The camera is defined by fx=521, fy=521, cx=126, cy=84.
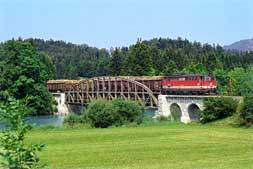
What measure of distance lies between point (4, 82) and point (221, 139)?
3621cm

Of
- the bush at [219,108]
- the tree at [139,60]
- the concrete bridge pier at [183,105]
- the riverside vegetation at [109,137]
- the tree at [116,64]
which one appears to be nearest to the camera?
the riverside vegetation at [109,137]

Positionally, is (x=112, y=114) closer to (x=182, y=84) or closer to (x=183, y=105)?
(x=183, y=105)

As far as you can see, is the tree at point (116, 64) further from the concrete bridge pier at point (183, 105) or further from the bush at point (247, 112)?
the bush at point (247, 112)

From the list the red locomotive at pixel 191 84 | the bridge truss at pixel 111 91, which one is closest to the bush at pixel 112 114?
the red locomotive at pixel 191 84

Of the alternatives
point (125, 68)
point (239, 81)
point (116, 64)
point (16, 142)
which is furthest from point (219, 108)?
point (116, 64)

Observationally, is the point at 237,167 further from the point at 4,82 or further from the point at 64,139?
the point at 4,82

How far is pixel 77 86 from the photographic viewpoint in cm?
7756

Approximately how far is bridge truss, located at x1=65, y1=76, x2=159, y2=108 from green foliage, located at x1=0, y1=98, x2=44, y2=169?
4998cm

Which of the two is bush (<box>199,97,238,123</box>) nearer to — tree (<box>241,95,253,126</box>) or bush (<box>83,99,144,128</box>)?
tree (<box>241,95,253,126</box>)

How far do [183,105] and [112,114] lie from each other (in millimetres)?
18948

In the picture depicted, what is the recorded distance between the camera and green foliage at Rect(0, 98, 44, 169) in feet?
17.7

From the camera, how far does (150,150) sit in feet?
67.5

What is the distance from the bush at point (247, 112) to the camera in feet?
103

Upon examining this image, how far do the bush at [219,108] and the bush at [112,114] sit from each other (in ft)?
15.5
